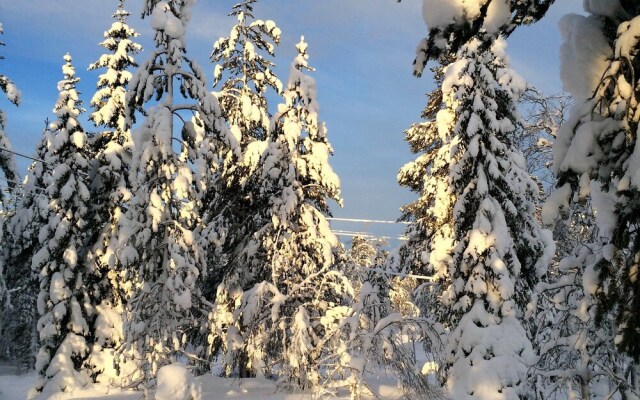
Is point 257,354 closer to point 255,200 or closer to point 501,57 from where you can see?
point 255,200

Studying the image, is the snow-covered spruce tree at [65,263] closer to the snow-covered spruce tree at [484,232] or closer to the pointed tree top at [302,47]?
the pointed tree top at [302,47]

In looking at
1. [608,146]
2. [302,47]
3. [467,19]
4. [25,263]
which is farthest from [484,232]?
[25,263]

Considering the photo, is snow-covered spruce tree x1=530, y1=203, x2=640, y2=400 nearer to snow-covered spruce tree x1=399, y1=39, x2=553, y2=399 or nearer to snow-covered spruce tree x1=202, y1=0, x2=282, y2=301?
snow-covered spruce tree x1=399, y1=39, x2=553, y2=399

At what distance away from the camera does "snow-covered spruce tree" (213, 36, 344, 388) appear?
14773 millimetres

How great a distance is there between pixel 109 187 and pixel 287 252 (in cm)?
977

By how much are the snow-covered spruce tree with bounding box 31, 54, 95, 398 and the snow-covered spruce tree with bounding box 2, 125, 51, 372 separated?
3488 millimetres

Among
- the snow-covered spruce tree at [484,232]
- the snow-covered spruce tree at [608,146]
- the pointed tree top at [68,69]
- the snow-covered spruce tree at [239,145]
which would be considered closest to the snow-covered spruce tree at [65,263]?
the pointed tree top at [68,69]

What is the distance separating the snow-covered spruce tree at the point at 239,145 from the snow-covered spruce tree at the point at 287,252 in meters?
0.79

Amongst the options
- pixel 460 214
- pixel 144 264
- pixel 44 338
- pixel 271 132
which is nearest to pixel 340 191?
pixel 271 132

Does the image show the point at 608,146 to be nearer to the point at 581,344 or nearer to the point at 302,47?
the point at 581,344

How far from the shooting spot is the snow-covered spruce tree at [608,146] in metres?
2.79

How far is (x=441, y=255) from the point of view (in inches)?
585

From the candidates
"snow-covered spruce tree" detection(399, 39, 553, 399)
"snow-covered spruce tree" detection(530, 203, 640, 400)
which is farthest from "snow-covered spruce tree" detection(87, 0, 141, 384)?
"snow-covered spruce tree" detection(530, 203, 640, 400)

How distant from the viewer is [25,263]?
31.2 metres
